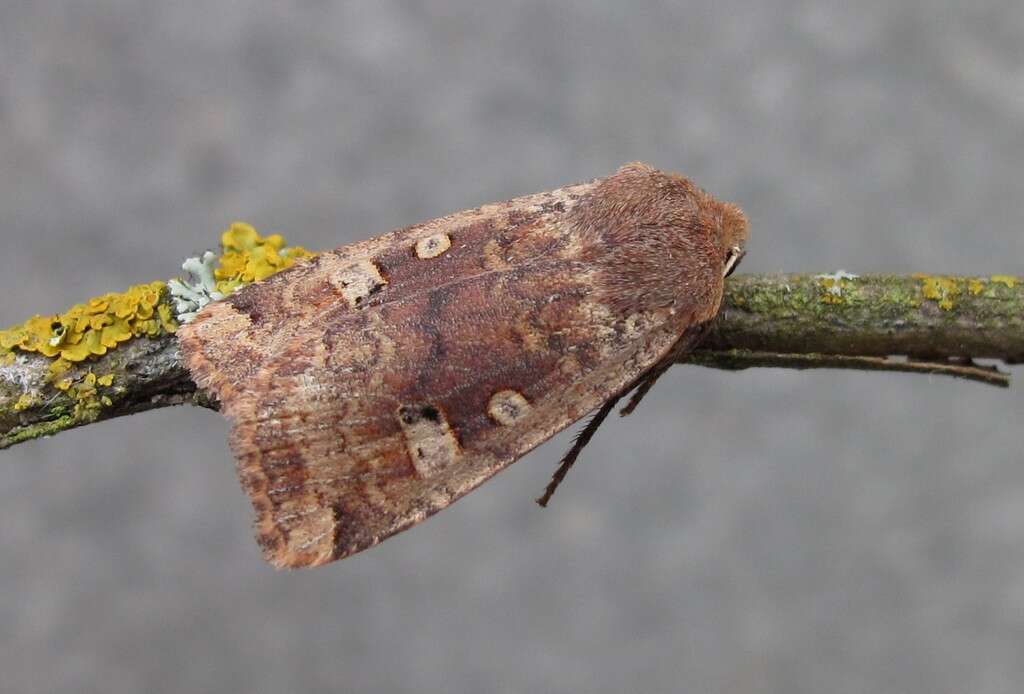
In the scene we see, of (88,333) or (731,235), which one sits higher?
(731,235)

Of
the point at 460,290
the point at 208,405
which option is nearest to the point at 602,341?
the point at 460,290

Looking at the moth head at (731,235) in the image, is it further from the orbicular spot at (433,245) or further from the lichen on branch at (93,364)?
the lichen on branch at (93,364)

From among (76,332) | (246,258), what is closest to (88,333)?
(76,332)

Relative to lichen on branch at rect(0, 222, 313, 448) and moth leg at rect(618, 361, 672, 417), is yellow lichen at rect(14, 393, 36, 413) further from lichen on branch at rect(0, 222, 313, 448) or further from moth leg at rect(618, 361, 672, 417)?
moth leg at rect(618, 361, 672, 417)

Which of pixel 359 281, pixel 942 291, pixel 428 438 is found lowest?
pixel 428 438

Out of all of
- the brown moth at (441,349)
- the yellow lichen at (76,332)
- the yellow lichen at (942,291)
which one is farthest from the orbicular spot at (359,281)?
the yellow lichen at (942,291)

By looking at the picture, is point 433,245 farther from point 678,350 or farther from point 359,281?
point 678,350

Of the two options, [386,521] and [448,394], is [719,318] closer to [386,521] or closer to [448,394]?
[448,394]
